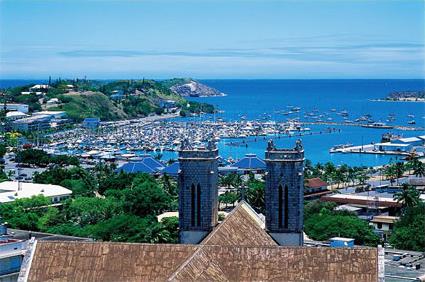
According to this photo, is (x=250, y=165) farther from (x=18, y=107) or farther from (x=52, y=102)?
(x=52, y=102)

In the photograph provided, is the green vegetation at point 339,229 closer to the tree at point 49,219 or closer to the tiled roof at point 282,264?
the tree at point 49,219

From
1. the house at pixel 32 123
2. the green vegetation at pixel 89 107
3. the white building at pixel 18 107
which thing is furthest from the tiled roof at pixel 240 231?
the white building at pixel 18 107

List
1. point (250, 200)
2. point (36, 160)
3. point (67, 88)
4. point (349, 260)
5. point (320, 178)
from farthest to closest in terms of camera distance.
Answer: point (67, 88) < point (36, 160) < point (320, 178) < point (250, 200) < point (349, 260)

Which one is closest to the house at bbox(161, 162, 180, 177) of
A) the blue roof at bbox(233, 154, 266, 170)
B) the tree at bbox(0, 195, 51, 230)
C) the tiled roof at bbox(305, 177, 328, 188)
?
the blue roof at bbox(233, 154, 266, 170)

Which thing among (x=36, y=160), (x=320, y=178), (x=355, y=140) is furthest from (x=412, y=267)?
(x=355, y=140)

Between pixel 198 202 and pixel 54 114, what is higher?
pixel 198 202

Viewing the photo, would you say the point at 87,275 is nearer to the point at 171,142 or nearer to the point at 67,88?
the point at 171,142

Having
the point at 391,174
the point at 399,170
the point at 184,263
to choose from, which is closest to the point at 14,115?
the point at 391,174
